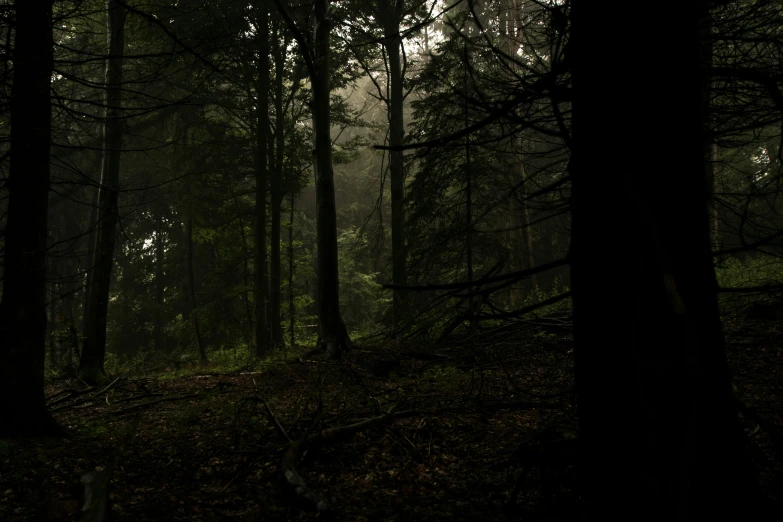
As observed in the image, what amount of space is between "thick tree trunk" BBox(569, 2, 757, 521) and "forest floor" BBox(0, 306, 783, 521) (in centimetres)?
51

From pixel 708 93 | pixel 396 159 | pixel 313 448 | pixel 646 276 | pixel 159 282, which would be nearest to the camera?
pixel 646 276

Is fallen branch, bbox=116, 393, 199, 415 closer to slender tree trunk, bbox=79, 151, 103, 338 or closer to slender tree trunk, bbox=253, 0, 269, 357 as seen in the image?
slender tree trunk, bbox=79, 151, 103, 338

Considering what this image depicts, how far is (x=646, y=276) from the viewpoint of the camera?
1852 millimetres

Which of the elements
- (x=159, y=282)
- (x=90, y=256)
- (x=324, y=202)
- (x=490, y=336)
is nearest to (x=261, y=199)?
(x=324, y=202)

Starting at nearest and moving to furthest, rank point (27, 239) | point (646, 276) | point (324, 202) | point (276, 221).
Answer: point (646, 276) < point (27, 239) < point (324, 202) < point (276, 221)

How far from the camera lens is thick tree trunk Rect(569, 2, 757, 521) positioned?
1.82 meters

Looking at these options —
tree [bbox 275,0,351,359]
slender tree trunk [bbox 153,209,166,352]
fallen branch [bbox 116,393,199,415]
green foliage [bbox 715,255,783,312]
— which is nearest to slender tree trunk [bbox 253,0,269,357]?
tree [bbox 275,0,351,359]

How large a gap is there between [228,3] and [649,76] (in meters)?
13.0

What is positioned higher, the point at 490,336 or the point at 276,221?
the point at 276,221

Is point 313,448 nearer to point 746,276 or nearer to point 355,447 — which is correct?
point 355,447

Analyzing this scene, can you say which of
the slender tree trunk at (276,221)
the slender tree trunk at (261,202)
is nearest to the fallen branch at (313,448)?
the slender tree trunk at (261,202)

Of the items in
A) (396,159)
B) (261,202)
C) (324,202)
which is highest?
(396,159)

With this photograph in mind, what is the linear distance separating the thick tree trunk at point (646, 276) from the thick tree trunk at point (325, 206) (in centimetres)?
800

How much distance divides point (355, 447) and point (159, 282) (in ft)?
81.7
